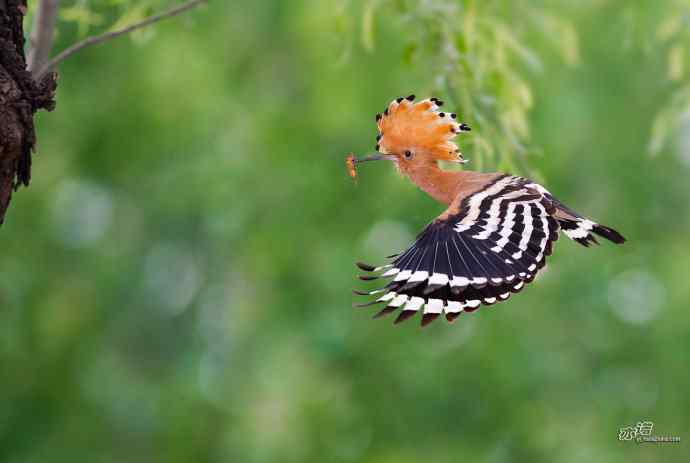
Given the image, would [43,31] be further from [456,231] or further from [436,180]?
[456,231]

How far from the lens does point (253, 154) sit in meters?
6.19

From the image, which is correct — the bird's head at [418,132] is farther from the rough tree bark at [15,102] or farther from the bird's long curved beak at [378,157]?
the rough tree bark at [15,102]

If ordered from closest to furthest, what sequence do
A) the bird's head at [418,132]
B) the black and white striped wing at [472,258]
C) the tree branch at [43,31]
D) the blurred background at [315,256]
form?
the black and white striped wing at [472,258]
the bird's head at [418,132]
the tree branch at [43,31]
the blurred background at [315,256]

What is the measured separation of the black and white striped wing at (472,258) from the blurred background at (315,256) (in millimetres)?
3722

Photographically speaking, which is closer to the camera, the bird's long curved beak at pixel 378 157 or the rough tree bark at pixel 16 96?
the bird's long curved beak at pixel 378 157

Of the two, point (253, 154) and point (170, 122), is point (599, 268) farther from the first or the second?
point (170, 122)

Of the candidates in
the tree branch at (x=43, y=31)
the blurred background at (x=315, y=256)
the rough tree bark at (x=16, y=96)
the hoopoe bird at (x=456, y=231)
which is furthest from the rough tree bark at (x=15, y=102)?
the blurred background at (x=315, y=256)

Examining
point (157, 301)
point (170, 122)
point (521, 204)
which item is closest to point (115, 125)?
point (170, 122)

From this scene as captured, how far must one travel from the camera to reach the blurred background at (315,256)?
19.9 feet

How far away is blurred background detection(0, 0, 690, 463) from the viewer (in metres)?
6.06

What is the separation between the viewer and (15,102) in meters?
2.05

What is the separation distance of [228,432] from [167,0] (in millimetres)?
3401

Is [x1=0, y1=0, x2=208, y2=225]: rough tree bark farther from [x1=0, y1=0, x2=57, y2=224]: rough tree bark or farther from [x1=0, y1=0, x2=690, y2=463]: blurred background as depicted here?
[x1=0, y1=0, x2=690, y2=463]: blurred background

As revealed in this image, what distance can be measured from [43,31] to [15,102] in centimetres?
42
